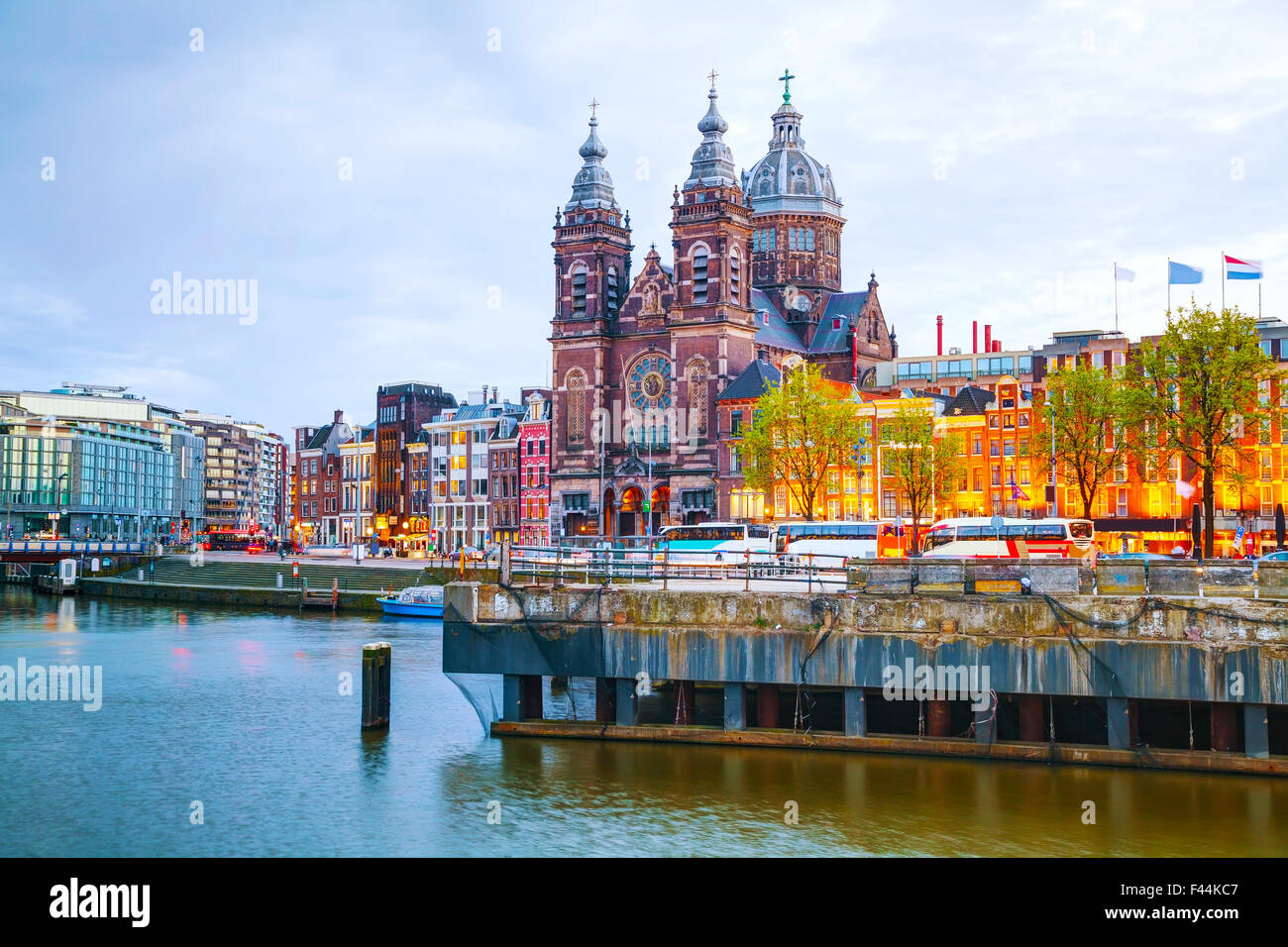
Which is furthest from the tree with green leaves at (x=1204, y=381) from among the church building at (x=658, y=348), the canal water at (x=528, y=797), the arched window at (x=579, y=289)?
the arched window at (x=579, y=289)

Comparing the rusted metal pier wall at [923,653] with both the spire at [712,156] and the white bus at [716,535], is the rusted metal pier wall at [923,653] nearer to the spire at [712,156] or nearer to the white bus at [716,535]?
the white bus at [716,535]

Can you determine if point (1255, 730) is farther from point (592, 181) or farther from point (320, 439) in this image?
point (320, 439)

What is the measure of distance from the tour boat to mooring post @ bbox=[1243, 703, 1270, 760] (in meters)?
60.1

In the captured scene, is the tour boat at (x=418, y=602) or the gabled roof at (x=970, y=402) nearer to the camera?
the tour boat at (x=418, y=602)

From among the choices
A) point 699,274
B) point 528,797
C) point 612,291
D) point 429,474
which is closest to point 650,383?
point 612,291

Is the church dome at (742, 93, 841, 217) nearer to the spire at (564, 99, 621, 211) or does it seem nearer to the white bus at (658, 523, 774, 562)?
the spire at (564, 99, 621, 211)

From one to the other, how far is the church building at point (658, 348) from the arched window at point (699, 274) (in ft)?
0.37

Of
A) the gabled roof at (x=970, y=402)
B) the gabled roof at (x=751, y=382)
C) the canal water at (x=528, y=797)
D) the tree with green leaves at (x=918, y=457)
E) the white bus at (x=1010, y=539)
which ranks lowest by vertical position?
the canal water at (x=528, y=797)

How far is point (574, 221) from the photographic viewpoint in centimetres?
13562

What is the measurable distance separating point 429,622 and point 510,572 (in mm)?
48984

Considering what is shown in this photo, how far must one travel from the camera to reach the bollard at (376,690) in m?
38.7
